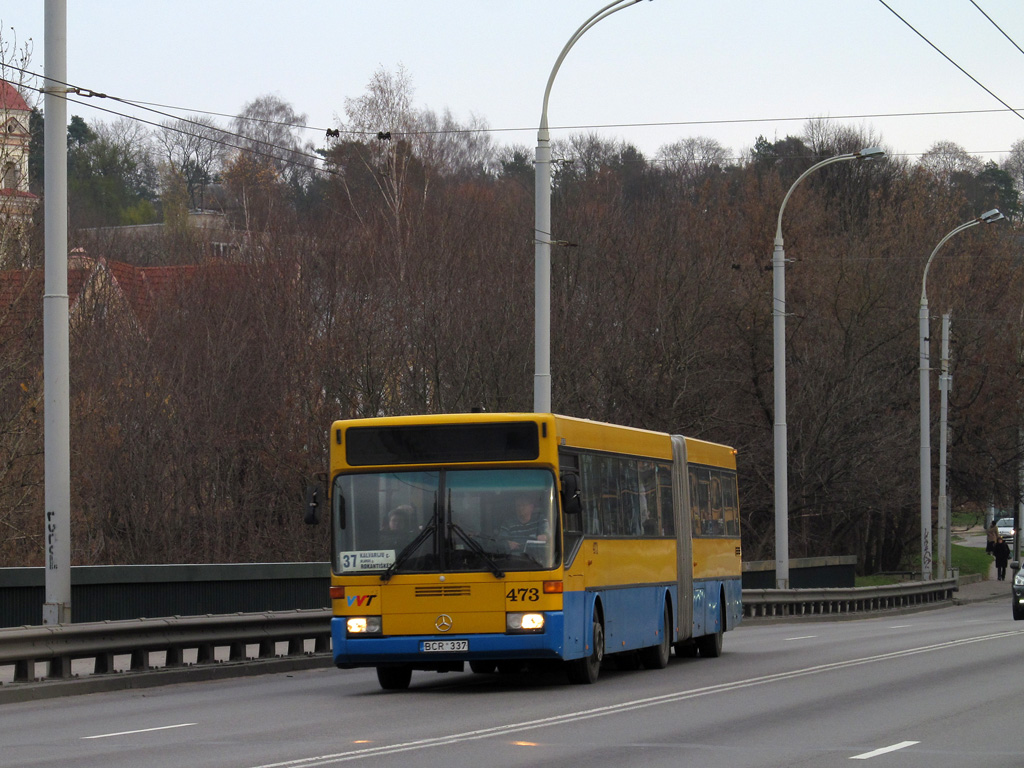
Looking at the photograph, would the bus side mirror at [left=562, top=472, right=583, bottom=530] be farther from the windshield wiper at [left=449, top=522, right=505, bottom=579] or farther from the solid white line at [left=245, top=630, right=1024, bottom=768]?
the solid white line at [left=245, top=630, right=1024, bottom=768]

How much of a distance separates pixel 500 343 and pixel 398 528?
22.7 meters

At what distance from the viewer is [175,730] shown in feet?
40.6

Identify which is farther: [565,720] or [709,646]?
[709,646]

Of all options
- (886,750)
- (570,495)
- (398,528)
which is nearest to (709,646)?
(570,495)

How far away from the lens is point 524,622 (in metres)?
15.0

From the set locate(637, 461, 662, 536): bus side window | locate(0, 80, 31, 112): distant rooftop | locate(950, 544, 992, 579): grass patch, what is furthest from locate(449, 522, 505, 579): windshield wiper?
locate(950, 544, 992, 579): grass patch

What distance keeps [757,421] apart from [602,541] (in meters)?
30.9

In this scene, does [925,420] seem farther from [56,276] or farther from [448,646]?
[56,276]

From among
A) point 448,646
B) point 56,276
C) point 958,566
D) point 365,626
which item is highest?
point 56,276

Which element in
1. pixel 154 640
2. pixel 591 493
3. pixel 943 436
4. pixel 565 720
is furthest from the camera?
pixel 943 436

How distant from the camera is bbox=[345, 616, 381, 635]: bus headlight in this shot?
15.3 meters

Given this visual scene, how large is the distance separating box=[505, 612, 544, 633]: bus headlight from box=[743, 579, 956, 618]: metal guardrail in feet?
58.8

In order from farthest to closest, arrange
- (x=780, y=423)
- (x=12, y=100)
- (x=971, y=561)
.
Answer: (x=971, y=561) < (x=780, y=423) < (x=12, y=100)

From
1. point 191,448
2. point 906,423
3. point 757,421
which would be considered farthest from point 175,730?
point 906,423
